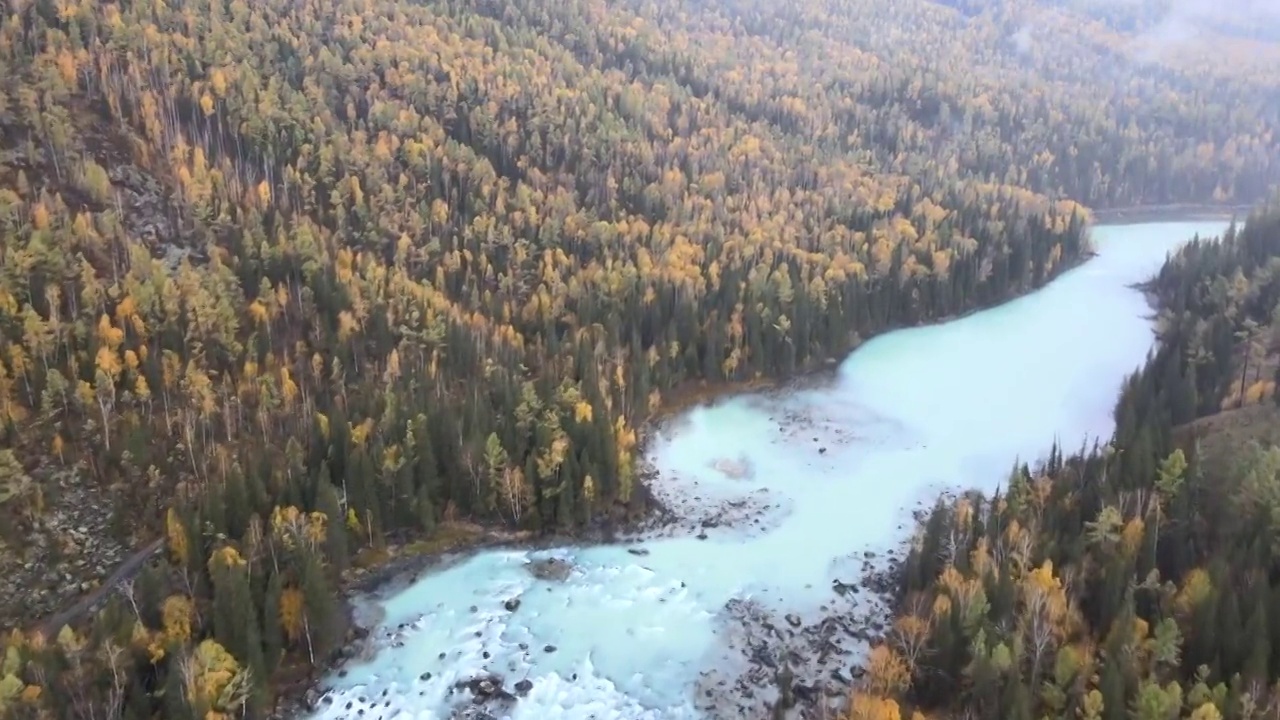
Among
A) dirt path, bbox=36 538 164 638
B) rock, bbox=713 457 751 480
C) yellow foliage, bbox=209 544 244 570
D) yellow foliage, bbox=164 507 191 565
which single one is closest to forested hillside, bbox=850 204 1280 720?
rock, bbox=713 457 751 480

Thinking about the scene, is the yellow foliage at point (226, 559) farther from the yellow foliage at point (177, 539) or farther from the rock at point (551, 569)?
the rock at point (551, 569)

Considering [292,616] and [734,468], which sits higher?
[734,468]

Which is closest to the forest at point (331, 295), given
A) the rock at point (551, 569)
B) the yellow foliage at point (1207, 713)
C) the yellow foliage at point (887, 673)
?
the rock at point (551, 569)

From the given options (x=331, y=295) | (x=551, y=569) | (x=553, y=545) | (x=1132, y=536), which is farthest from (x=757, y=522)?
(x=331, y=295)

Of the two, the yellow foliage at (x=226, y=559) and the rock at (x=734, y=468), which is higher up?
the yellow foliage at (x=226, y=559)

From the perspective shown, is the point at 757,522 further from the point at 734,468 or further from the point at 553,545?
the point at 553,545
